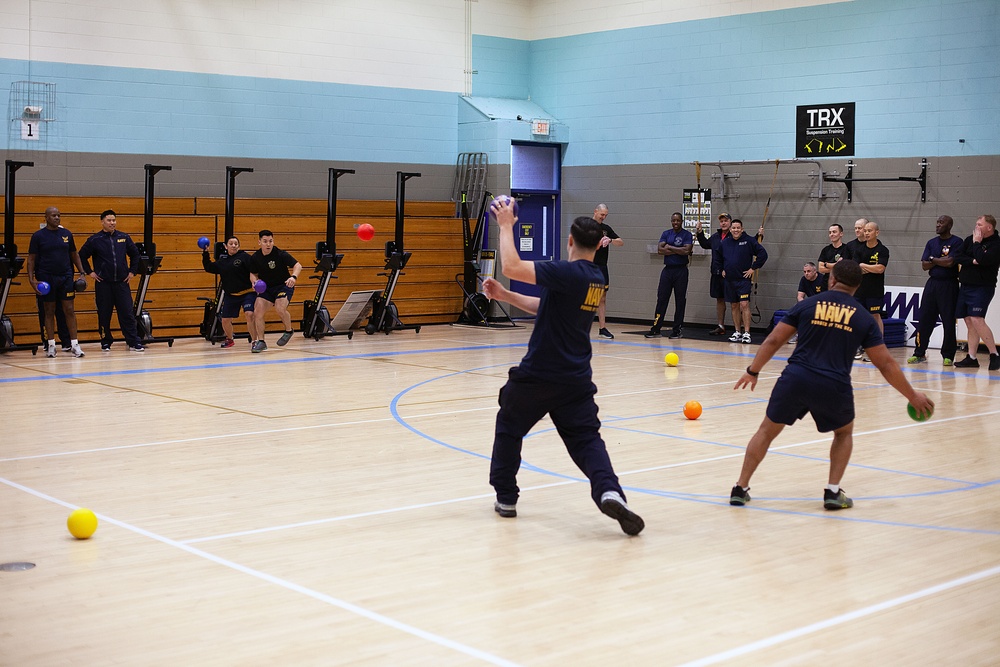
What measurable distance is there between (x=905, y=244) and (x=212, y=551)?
44.8 feet

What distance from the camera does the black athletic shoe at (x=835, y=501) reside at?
671cm

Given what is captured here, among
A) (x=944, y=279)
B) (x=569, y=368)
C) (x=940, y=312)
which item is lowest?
(x=569, y=368)

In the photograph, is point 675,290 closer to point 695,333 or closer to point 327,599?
point 695,333

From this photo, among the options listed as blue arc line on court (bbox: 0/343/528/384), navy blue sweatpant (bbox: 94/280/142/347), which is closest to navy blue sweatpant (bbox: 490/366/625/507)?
blue arc line on court (bbox: 0/343/528/384)

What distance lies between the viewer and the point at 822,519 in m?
6.52

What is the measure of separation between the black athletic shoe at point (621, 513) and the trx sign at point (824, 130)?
12.9 meters

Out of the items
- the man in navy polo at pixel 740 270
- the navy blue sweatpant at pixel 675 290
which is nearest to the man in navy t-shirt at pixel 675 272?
the navy blue sweatpant at pixel 675 290

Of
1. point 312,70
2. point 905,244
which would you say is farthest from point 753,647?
point 312,70

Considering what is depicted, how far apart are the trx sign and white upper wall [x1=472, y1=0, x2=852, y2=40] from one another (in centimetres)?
177

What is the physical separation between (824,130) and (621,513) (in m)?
13.2

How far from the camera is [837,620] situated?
184 inches

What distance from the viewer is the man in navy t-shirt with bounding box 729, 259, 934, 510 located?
252 inches

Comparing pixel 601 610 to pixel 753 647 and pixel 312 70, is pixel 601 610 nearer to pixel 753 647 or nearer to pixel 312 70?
pixel 753 647

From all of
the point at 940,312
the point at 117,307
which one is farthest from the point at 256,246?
the point at 940,312
